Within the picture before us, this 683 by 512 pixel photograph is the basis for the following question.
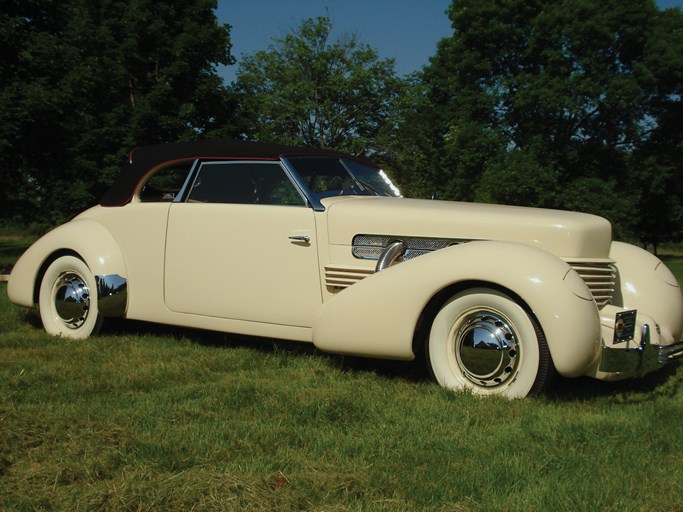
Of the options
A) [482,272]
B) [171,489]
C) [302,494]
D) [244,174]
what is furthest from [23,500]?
[244,174]

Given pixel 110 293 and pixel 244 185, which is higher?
pixel 244 185

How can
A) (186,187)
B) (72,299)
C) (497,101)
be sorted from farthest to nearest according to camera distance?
(497,101), (72,299), (186,187)

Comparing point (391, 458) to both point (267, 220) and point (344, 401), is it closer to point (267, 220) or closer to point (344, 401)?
point (344, 401)

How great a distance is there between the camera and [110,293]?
18.9 feet

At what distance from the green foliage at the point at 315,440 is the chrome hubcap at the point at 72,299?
1.04 m

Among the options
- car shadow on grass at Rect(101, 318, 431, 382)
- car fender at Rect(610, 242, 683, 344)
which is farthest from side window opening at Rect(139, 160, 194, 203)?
car fender at Rect(610, 242, 683, 344)

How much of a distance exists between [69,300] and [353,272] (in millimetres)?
2764

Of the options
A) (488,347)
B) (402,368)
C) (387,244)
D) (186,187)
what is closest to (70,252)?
(186,187)

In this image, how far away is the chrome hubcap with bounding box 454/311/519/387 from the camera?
4047 mm

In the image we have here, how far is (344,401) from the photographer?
3.91m

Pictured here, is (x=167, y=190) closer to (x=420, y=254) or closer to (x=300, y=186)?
(x=300, y=186)

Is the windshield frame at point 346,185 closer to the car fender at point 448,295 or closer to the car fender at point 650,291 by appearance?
the car fender at point 448,295

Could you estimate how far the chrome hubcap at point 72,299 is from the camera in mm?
6020

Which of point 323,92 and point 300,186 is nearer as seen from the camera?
point 300,186
